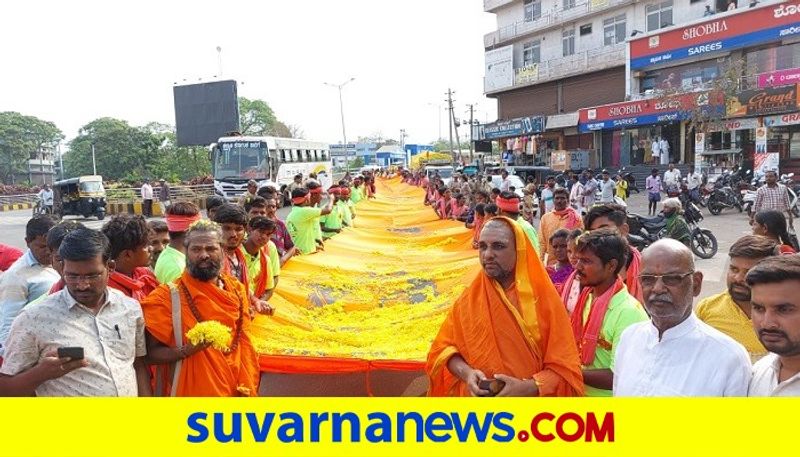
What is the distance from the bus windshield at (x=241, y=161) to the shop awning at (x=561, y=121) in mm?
17663

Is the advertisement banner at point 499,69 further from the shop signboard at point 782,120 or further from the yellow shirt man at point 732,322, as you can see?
the yellow shirt man at point 732,322

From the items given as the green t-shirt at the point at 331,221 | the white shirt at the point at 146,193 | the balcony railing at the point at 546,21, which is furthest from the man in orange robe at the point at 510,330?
the balcony railing at the point at 546,21

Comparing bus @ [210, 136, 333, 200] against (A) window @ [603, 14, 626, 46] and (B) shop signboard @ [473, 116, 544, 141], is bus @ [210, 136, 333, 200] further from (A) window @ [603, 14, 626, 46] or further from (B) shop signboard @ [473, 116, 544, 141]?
(A) window @ [603, 14, 626, 46]

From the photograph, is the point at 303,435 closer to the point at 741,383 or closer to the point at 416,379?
the point at 741,383

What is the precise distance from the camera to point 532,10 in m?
39.2

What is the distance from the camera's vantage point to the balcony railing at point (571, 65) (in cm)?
3222

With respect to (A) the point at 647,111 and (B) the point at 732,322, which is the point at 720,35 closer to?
(A) the point at 647,111

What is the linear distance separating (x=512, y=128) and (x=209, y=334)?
36554mm

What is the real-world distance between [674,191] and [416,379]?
47.3ft

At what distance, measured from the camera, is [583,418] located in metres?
2.19

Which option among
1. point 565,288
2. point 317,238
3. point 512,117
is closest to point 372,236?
point 317,238

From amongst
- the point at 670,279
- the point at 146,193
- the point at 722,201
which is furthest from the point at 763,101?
the point at 146,193

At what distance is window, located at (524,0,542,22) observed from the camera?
127 feet

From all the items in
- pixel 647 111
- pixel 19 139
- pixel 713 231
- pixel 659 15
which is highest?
pixel 659 15
